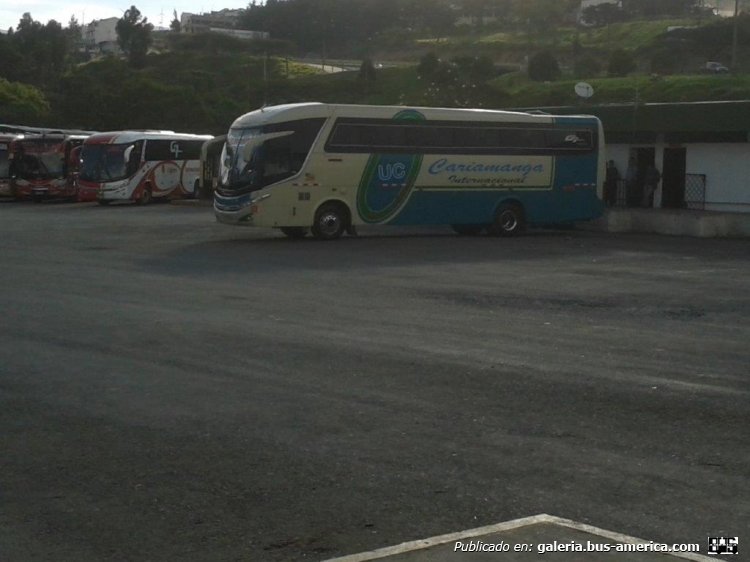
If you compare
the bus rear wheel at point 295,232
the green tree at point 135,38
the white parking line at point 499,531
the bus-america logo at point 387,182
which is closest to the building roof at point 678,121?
the bus-america logo at point 387,182

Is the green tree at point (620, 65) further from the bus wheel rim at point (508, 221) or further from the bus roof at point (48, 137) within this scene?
the bus wheel rim at point (508, 221)

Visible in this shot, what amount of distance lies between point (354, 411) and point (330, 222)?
64.4 ft

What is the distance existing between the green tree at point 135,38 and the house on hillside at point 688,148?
291ft

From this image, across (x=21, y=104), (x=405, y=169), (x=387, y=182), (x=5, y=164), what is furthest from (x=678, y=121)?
(x=21, y=104)

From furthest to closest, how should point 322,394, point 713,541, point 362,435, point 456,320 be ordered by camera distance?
point 456,320 → point 322,394 → point 362,435 → point 713,541

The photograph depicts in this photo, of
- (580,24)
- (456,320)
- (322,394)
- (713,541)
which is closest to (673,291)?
(456,320)

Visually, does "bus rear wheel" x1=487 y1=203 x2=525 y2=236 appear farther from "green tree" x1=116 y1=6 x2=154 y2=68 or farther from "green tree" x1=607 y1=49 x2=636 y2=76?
"green tree" x1=116 y1=6 x2=154 y2=68

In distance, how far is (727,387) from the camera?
9.84 meters

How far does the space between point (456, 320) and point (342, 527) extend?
8007 mm

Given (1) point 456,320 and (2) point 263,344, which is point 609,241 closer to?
(1) point 456,320

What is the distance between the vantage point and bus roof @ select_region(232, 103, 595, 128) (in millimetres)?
27516

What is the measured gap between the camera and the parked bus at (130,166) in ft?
150

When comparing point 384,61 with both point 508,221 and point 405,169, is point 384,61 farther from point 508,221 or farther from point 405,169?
point 405,169

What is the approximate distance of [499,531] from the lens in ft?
19.4
